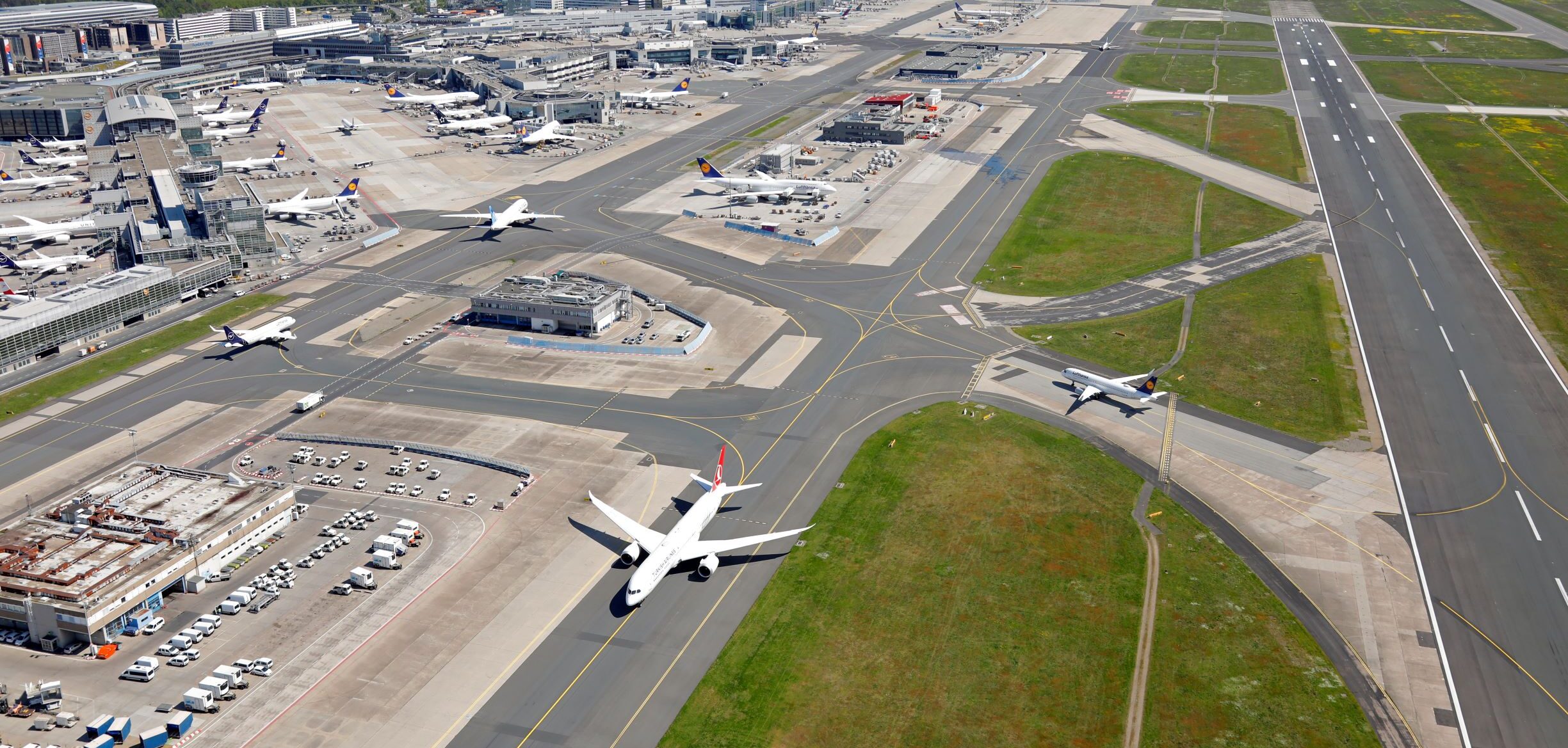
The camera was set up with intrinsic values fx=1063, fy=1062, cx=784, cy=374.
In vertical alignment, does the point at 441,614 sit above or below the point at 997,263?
below

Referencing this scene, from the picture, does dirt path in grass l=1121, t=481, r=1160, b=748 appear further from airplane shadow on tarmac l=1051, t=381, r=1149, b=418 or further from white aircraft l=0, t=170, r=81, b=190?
white aircraft l=0, t=170, r=81, b=190

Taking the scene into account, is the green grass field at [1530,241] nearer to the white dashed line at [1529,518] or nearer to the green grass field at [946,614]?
the white dashed line at [1529,518]

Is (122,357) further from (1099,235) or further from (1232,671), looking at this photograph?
(1099,235)

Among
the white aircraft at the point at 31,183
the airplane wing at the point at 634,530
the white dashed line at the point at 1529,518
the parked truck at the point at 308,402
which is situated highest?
the white aircraft at the point at 31,183

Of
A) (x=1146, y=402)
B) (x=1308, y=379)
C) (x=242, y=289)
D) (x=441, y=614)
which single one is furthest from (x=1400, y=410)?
(x=242, y=289)

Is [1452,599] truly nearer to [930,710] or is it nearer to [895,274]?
[930,710]

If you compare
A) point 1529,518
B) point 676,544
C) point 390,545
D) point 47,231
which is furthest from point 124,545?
point 1529,518

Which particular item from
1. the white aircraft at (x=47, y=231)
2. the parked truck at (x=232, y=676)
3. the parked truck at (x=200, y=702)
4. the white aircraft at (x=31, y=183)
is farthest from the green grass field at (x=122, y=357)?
the white aircraft at (x=31, y=183)
